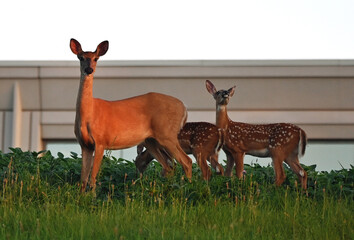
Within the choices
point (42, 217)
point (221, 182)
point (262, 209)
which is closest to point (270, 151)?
point (221, 182)

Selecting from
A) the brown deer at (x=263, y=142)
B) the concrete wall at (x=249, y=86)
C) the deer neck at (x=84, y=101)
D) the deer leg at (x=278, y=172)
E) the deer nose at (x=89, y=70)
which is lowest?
the deer leg at (x=278, y=172)

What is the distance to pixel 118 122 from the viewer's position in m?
9.16

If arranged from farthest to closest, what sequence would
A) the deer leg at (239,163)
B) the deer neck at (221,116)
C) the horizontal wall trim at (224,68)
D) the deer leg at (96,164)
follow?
the horizontal wall trim at (224,68), the deer neck at (221,116), the deer leg at (239,163), the deer leg at (96,164)

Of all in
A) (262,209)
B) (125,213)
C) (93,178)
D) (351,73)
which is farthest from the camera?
(351,73)

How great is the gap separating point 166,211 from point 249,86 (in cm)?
1111

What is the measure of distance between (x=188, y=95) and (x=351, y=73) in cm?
422

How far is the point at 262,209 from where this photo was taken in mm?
8031

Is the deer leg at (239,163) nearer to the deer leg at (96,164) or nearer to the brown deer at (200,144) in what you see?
the brown deer at (200,144)

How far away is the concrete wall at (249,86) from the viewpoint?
18109 millimetres

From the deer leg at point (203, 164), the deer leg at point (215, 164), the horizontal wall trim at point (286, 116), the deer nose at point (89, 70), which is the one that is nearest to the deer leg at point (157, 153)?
the deer leg at point (203, 164)
